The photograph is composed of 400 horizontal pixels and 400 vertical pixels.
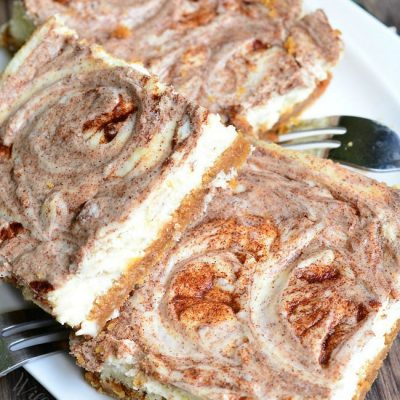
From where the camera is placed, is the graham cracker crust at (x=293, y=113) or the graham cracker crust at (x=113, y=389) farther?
the graham cracker crust at (x=293, y=113)

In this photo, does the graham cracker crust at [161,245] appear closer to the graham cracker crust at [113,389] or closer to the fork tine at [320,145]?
the graham cracker crust at [113,389]

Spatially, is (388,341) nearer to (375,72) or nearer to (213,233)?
(213,233)

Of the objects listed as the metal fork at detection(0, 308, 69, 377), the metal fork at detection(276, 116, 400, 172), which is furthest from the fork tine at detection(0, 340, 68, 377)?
the metal fork at detection(276, 116, 400, 172)

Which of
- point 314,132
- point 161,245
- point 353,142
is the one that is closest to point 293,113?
point 314,132

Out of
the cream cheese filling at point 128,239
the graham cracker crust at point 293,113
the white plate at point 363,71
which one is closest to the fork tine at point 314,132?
the graham cracker crust at point 293,113

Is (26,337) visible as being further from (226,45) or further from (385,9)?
(385,9)

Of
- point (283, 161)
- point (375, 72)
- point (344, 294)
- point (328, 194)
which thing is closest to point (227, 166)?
point (283, 161)

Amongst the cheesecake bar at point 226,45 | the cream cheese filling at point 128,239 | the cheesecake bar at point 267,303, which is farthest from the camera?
the cheesecake bar at point 226,45
